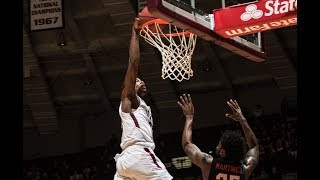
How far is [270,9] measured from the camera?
7695 millimetres

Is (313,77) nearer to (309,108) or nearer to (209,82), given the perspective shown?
(309,108)

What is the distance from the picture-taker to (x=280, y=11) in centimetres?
757

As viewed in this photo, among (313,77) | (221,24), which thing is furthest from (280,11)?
(313,77)

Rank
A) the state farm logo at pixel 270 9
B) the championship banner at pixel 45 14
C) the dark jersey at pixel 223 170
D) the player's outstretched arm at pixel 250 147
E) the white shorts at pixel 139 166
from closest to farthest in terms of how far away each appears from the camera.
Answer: the dark jersey at pixel 223 170, the player's outstretched arm at pixel 250 147, the white shorts at pixel 139 166, the state farm logo at pixel 270 9, the championship banner at pixel 45 14

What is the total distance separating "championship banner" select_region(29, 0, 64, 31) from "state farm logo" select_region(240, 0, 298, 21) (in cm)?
771

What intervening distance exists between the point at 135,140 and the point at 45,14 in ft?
31.4

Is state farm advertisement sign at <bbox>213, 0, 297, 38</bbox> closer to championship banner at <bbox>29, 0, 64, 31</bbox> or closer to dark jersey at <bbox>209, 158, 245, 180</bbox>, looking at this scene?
dark jersey at <bbox>209, 158, 245, 180</bbox>

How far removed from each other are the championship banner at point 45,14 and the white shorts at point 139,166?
9212 millimetres

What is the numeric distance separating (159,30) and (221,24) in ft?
2.68

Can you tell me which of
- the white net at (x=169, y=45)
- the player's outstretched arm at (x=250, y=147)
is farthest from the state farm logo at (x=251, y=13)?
the player's outstretched arm at (x=250, y=147)

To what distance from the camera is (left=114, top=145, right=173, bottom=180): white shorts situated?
5938mm

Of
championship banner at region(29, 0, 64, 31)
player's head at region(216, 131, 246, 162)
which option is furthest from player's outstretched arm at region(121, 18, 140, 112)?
championship banner at region(29, 0, 64, 31)

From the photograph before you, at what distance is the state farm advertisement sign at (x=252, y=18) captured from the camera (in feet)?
25.0

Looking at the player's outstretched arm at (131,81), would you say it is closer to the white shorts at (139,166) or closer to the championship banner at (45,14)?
the white shorts at (139,166)
